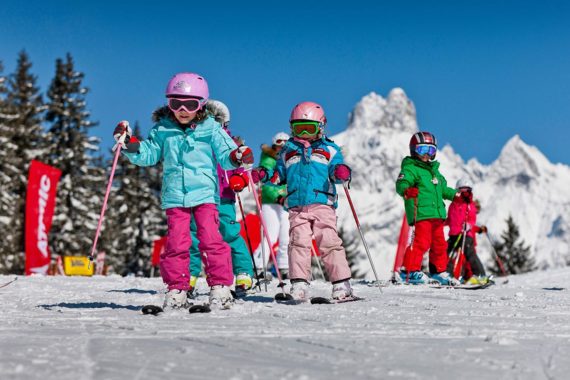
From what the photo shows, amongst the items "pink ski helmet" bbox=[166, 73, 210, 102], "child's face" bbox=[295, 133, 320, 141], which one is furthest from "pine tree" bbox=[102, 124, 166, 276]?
"pink ski helmet" bbox=[166, 73, 210, 102]

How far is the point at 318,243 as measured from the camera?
6.75 metres

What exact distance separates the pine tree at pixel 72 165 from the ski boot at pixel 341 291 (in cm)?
2669

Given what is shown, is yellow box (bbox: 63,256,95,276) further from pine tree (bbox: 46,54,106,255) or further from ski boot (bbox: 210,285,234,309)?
ski boot (bbox: 210,285,234,309)

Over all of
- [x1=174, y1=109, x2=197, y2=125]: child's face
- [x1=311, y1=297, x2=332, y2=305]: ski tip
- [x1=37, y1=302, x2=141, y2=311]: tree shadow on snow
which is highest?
[x1=174, y1=109, x2=197, y2=125]: child's face

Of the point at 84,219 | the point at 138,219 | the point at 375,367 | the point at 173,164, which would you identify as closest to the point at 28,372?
the point at 375,367

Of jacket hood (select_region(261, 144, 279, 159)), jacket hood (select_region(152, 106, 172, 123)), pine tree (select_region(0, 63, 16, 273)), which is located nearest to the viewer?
jacket hood (select_region(152, 106, 172, 123))

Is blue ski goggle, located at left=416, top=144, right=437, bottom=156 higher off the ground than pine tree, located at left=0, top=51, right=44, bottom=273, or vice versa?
pine tree, located at left=0, top=51, right=44, bottom=273

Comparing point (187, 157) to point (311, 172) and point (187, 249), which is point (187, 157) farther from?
point (311, 172)

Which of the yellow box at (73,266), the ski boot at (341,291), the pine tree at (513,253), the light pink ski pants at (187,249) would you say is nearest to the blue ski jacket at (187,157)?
the light pink ski pants at (187,249)

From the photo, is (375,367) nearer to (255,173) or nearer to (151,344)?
(151,344)

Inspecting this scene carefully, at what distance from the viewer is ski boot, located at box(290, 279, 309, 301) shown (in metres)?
6.51

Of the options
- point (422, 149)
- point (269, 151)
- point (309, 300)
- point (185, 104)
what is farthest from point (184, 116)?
point (422, 149)

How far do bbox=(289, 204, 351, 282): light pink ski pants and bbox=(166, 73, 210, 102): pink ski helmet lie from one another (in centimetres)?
162

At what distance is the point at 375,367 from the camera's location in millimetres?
2811
